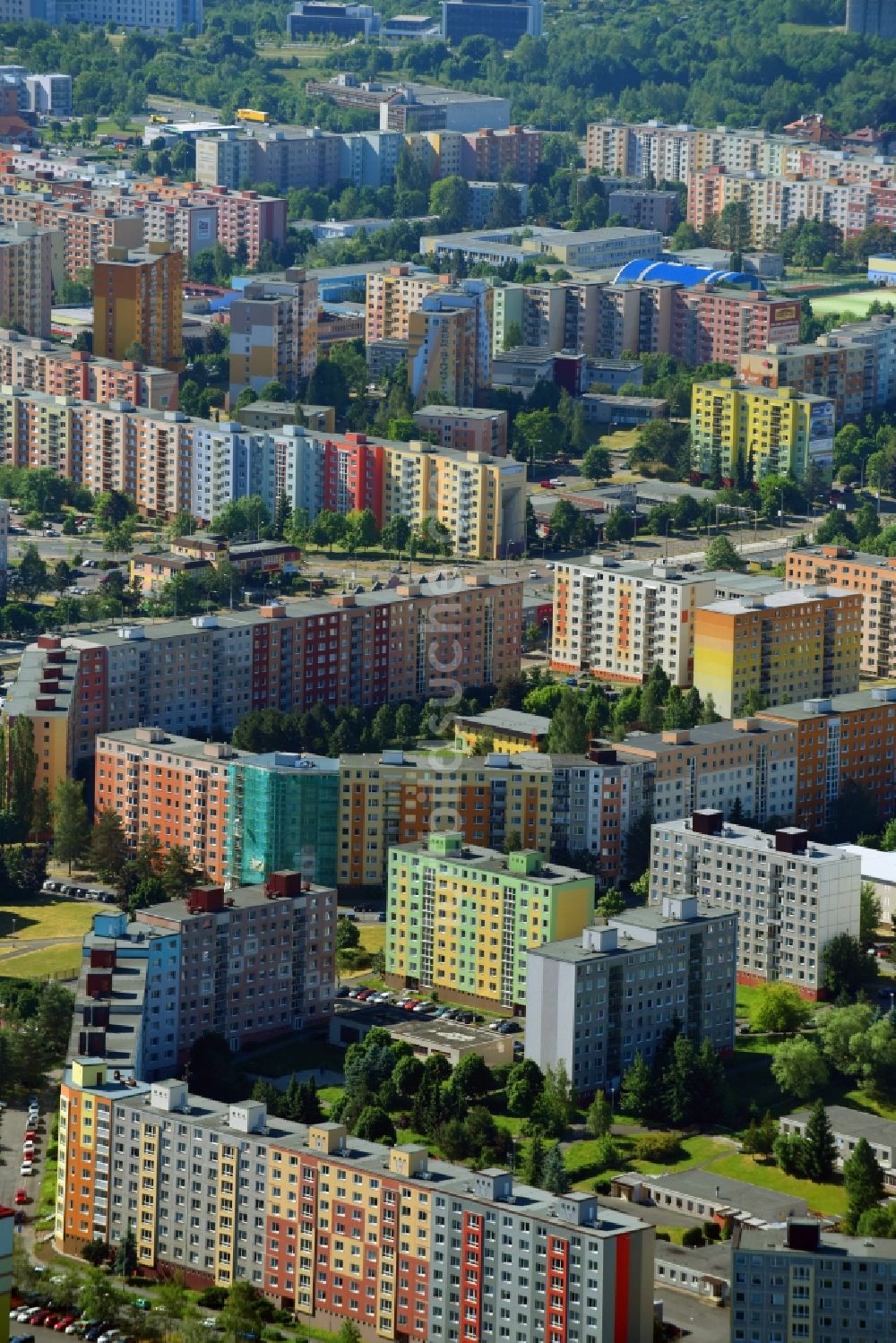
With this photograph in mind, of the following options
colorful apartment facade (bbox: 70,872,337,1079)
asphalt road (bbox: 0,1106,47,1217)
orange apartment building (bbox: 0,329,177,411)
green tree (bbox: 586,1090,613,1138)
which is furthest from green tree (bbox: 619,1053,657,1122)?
orange apartment building (bbox: 0,329,177,411)

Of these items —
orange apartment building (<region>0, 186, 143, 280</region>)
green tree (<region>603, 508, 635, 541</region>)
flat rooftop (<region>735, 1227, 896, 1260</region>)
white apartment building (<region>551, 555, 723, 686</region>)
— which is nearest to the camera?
flat rooftop (<region>735, 1227, 896, 1260</region>)

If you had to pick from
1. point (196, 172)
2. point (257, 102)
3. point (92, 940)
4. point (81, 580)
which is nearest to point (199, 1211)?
point (92, 940)

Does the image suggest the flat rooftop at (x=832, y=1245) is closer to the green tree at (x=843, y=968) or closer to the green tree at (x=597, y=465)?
the green tree at (x=843, y=968)

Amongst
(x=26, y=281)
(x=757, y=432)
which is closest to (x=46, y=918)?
(x=757, y=432)

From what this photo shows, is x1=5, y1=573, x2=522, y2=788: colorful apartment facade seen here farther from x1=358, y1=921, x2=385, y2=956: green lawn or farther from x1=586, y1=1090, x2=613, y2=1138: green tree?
x1=586, y1=1090, x2=613, y2=1138: green tree

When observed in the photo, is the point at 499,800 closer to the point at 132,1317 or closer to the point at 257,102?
the point at 132,1317

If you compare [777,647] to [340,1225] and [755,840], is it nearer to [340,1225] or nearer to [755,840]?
[755,840]

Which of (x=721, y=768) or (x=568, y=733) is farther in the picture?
(x=568, y=733)
